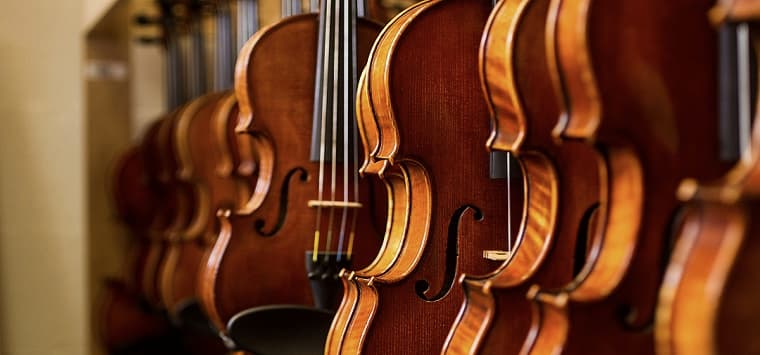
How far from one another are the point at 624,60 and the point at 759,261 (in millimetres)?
363

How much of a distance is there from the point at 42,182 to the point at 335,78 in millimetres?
2527

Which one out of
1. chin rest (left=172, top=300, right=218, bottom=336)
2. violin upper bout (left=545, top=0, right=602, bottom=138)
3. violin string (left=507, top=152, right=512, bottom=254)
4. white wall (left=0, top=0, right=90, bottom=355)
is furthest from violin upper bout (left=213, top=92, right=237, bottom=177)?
violin upper bout (left=545, top=0, right=602, bottom=138)

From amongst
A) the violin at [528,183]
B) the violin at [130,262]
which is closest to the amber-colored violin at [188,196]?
the violin at [130,262]

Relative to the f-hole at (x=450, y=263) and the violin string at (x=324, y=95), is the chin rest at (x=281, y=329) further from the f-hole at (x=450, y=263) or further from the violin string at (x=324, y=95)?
the f-hole at (x=450, y=263)

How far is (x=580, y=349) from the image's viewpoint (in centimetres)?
143

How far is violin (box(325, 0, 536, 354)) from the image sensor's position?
1.97 m

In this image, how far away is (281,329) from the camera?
8.07ft

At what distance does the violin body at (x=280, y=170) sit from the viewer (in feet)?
8.29

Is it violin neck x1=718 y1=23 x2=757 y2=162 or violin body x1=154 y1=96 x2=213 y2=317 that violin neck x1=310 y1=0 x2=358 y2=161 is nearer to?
violin neck x1=718 y1=23 x2=757 y2=162

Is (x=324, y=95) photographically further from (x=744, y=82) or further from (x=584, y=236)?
(x=744, y=82)

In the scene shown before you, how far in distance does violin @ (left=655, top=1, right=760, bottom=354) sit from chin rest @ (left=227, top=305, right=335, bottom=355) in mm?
1310

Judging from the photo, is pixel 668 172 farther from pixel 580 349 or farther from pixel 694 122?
pixel 580 349

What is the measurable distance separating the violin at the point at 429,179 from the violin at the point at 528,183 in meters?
0.28

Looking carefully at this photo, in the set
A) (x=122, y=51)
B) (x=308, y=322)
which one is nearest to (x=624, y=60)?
(x=308, y=322)
